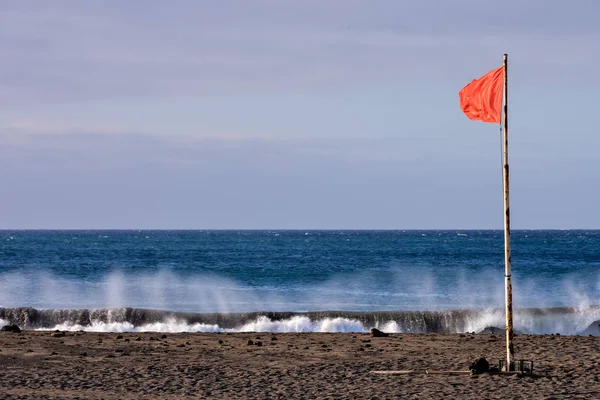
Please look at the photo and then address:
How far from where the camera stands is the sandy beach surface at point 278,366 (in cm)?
1538

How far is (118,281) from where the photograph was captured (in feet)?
190

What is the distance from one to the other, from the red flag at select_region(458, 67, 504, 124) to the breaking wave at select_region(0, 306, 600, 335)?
15.0m

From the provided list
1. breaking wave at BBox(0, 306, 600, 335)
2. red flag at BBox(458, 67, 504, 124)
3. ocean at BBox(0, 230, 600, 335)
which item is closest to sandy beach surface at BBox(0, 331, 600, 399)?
red flag at BBox(458, 67, 504, 124)

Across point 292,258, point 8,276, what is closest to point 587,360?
point 8,276

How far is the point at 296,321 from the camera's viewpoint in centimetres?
3177

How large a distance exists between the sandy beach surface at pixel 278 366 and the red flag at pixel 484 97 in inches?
186

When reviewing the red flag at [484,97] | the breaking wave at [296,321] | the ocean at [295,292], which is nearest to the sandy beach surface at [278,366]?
the red flag at [484,97]

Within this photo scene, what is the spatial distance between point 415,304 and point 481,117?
27.4 m

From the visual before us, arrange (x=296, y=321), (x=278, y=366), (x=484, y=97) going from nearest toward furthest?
1. (x=484, y=97)
2. (x=278, y=366)
3. (x=296, y=321)

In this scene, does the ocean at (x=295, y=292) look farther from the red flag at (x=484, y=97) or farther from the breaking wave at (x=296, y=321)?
the red flag at (x=484, y=97)

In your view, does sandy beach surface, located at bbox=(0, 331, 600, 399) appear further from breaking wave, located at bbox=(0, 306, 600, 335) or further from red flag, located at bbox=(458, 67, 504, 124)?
breaking wave, located at bbox=(0, 306, 600, 335)

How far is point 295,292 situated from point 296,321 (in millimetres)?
17815

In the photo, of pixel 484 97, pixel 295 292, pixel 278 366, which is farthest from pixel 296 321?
pixel 295 292

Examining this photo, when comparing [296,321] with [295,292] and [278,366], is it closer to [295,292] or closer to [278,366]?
[278,366]
